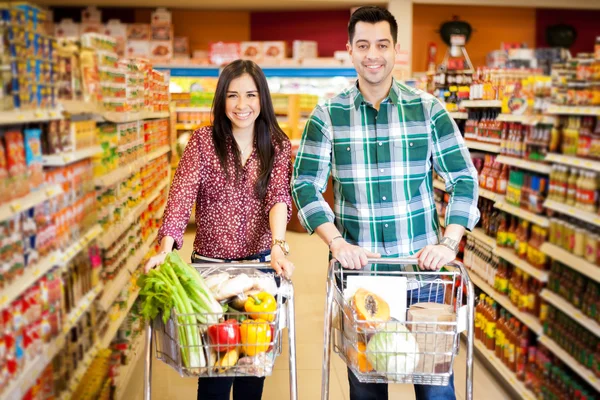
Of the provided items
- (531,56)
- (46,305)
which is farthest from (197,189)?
(531,56)

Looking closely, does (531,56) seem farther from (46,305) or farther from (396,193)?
(46,305)

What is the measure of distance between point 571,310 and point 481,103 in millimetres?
1914

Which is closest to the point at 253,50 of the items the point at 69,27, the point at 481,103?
the point at 69,27

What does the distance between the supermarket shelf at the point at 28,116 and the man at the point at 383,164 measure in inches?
36.6

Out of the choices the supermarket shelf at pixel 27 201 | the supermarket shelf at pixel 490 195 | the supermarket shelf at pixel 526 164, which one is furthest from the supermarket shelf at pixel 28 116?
the supermarket shelf at pixel 490 195

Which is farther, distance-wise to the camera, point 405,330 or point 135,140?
point 135,140

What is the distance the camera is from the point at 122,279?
12.9ft

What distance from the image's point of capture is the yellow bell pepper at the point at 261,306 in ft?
6.75

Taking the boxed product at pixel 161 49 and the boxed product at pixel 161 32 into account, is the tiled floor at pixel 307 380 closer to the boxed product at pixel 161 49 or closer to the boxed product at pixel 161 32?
the boxed product at pixel 161 49

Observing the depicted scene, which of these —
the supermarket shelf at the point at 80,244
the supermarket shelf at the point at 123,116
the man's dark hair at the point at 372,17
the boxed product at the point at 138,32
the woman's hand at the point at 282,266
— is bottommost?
the supermarket shelf at the point at 80,244

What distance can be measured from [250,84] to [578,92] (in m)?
1.70

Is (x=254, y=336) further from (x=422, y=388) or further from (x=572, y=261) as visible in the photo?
(x=572, y=261)

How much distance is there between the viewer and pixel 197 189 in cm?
283

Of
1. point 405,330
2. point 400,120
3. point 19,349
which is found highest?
point 400,120
